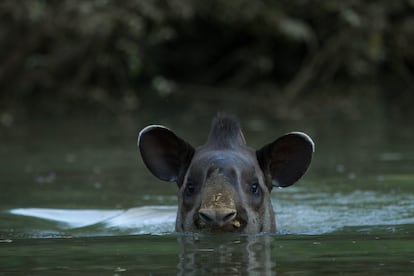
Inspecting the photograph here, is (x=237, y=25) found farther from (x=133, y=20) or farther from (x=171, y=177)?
(x=171, y=177)

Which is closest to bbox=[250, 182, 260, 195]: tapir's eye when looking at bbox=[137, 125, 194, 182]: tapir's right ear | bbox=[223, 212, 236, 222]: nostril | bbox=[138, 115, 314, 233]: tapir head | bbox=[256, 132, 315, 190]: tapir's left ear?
bbox=[138, 115, 314, 233]: tapir head

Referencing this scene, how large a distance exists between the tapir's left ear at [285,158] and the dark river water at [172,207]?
0.47 metres

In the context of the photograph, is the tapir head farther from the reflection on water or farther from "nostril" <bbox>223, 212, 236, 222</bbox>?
the reflection on water

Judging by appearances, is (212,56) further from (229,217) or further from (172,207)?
(229,217)

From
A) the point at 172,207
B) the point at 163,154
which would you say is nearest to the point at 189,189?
the point at 163,154

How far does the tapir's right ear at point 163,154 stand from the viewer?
30.3 feet

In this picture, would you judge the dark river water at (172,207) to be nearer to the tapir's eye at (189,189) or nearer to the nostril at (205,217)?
the nostril at (205,217)

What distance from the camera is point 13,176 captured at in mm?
14828

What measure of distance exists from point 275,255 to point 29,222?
4.39 meters

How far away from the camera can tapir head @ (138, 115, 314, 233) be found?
26.1ft

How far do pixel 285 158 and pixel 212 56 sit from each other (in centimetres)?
1815

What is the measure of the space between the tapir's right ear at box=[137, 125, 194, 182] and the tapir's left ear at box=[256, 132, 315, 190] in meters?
0.65

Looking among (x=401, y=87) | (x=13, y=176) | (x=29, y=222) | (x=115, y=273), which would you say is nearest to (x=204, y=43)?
(x=401, y=87)

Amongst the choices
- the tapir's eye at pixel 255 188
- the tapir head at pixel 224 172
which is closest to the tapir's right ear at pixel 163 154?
the tapir head at pixel 224 172
